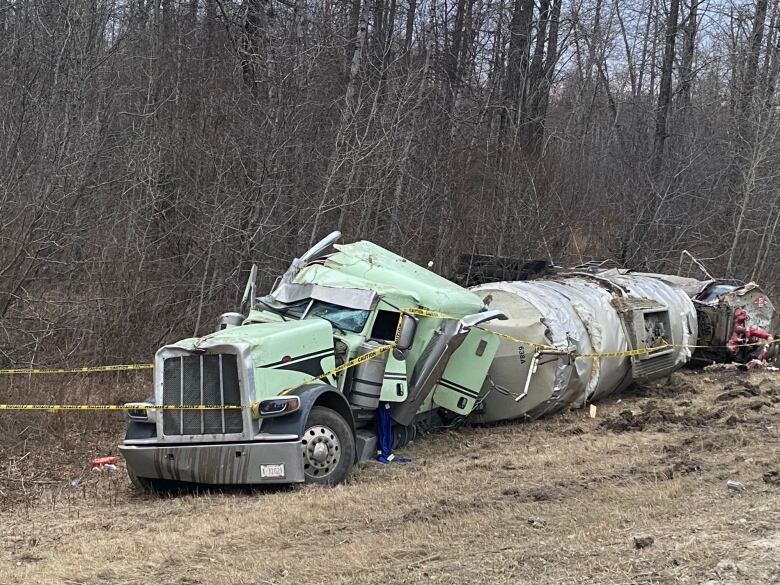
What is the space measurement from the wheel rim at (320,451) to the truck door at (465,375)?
2192 mm

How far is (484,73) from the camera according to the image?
24.3m

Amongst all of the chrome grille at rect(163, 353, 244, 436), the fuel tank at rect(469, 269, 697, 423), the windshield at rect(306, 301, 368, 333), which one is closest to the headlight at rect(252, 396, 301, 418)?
the chrome grille at rect(163, 353, 244, 436)

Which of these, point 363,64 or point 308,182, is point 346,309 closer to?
point 308,182

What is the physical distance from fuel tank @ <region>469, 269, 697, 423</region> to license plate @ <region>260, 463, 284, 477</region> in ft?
12.5

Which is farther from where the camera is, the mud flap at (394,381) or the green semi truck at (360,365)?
the mud flap at (394,381)

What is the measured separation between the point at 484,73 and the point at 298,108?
10654 millimetres

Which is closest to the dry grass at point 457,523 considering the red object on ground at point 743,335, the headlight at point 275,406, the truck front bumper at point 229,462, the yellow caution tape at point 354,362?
the truck front bumper at point 229,462

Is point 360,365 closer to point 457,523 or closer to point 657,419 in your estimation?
point 457,523

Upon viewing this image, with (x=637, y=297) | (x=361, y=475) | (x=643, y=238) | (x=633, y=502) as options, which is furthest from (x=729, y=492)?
(x=643, y=238)

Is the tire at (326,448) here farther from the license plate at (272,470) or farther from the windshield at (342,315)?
the windshield at (342,315)

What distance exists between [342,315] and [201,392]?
6.25ft

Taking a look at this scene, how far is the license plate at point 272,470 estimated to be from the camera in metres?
7.48

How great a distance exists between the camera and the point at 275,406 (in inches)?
297

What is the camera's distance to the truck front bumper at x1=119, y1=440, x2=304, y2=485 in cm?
748
